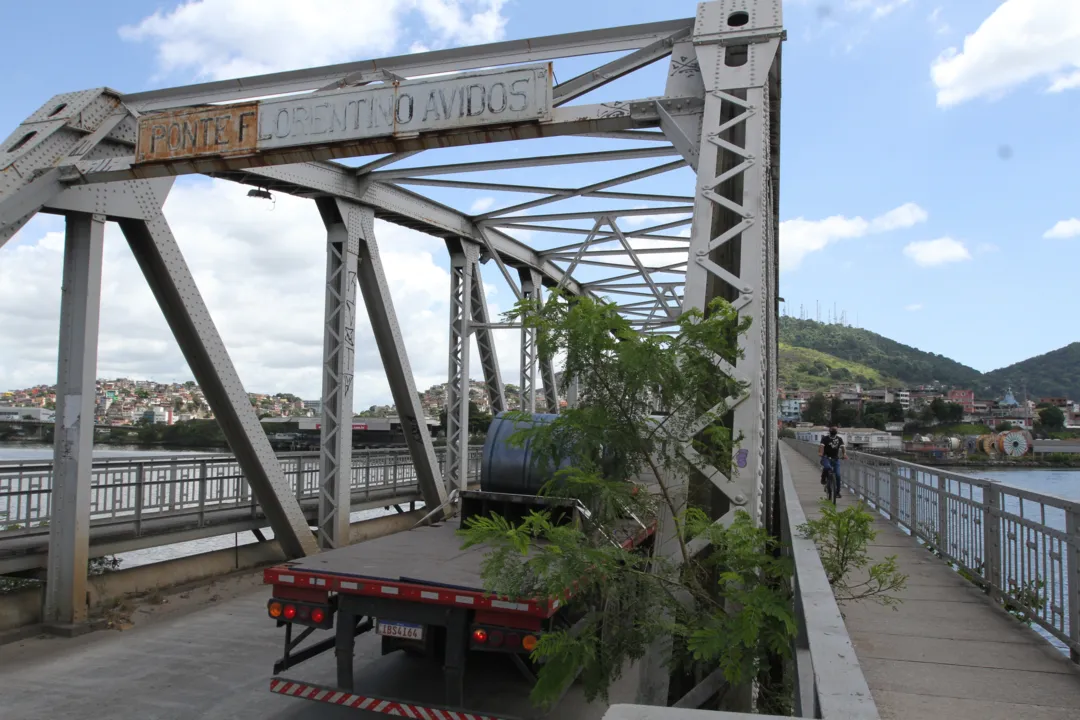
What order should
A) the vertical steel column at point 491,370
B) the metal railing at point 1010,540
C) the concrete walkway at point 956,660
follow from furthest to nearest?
the vertical steel column at point 491,370
the metal railing at point 1010,540
the concrete walkway at point 956,660

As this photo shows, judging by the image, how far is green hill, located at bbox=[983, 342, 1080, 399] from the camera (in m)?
119

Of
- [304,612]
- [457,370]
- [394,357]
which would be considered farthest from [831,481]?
[304,612]

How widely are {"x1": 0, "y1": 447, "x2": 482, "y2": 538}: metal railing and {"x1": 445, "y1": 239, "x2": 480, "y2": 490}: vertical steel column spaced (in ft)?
10.4

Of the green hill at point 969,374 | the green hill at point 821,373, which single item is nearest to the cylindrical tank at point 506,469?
the green hill at point 969,374

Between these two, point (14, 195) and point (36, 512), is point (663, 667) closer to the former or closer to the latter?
point (14, 195)

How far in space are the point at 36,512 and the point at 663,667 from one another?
8.67 m

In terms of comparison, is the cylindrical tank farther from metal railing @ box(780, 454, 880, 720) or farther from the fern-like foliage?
metal railing @ box(780, 454, 880, 720)

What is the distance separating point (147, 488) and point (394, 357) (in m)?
4.88

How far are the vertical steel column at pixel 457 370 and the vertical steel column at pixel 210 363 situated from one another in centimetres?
478

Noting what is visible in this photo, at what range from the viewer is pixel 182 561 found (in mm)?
10727

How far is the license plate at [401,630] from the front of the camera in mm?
5973

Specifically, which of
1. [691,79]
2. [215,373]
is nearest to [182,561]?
[215,373]

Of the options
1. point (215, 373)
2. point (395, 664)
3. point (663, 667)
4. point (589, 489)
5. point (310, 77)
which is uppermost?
point (310, 77)

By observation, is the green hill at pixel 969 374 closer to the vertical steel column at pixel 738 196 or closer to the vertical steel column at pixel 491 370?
the vertical steel column at pixel 491 370
